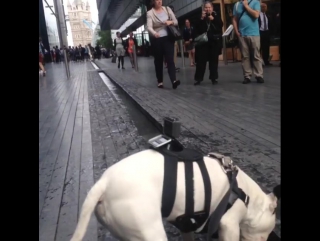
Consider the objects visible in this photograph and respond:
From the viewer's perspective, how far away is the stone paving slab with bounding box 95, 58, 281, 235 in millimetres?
3139

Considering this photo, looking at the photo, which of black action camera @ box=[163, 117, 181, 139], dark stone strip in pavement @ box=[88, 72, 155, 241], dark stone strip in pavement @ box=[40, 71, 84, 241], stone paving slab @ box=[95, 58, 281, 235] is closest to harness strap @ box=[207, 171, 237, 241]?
black action camera @ box=[163, 117, 181, 139]

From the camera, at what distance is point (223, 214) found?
170 centimetres

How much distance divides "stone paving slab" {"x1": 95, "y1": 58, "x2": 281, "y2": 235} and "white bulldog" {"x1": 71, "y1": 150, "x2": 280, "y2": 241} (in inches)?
23.3

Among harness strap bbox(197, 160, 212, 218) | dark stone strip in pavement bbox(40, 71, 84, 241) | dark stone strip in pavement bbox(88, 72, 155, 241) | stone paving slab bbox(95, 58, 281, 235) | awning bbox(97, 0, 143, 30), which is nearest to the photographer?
harness strap bbox(197, 160, 212, 218)

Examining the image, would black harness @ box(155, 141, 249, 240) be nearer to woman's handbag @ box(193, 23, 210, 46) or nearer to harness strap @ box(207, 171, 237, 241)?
harness strap @ box(207, 171, 237, 241)

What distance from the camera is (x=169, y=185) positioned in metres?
1.53

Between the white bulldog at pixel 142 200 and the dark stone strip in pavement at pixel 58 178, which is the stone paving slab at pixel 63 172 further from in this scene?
the white bulldog at pixel 142 200

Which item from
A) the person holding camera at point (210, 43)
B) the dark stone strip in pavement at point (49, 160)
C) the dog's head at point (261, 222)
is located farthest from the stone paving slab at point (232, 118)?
the dark stone strip in pavement at point (49, 160)

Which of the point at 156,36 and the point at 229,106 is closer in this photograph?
the point at 229,106

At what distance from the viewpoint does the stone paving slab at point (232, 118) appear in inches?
124
